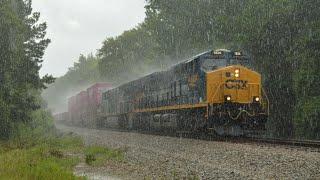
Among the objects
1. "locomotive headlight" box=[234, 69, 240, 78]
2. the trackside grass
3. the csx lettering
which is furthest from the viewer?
"locomotive headlight" box=[234, 69, 240, 78]

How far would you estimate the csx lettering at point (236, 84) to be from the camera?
20153 mm

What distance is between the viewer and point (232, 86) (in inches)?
796

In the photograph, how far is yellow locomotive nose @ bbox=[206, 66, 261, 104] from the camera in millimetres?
19984

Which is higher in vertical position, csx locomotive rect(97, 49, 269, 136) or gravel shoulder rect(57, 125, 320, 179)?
csx locomotive rect(97, 49, 269, 136)

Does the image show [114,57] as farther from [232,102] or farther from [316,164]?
[316,164]

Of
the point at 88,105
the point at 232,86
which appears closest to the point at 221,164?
the point at 232,86

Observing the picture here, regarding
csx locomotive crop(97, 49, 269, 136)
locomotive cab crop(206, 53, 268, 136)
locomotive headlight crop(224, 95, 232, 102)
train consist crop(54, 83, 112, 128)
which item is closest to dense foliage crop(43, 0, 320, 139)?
csx locomotive crop(97, 49, 269, 136)

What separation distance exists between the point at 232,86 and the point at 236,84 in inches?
7.3

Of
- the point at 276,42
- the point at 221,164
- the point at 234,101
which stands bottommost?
the point at 221,164

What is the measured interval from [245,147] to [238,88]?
4971 mm

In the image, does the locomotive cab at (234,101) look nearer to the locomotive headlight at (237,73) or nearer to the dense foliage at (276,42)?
the locomotive headlight at (237,73)

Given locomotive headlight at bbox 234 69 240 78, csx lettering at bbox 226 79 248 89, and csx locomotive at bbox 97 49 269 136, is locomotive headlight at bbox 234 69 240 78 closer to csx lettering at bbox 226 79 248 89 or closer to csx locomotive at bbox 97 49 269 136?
csx locomotive at bbox 97 49 269 136

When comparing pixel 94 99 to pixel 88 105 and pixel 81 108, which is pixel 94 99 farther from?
pixel 81 108

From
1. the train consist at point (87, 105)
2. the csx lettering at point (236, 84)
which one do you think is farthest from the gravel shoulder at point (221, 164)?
the train consist at point (87, 105)
